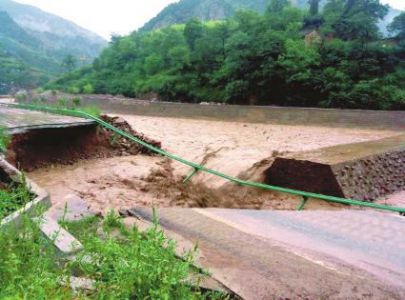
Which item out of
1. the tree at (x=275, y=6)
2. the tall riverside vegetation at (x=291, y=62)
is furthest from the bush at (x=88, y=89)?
the tree at (x=275, y=6)

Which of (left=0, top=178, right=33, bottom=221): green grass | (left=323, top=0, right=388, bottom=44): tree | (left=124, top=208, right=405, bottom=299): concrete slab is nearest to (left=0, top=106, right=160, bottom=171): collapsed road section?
(left=0, top=178, right=33, bottom=221): green grass

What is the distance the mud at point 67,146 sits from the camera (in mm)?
6328

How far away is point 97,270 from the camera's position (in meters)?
2.36

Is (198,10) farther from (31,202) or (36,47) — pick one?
(31,202)

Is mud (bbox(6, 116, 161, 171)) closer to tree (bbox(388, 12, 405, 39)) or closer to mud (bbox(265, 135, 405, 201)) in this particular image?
mud (bbox(265, 135, 405, 201))

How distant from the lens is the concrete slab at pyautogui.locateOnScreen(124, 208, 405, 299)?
213 centimetres

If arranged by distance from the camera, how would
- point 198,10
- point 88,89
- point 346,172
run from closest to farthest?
point 346,172 < point 88,89 < point 198,10

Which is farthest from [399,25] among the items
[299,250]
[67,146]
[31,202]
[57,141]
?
[31,202]

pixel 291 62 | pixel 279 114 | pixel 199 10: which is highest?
pixel 199 10

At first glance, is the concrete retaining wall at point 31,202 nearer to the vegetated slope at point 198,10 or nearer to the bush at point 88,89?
the bush at point 88,89

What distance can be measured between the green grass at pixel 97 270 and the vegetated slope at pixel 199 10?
Result: 2508 inches

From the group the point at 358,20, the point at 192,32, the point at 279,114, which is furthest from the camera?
the point at 192,32

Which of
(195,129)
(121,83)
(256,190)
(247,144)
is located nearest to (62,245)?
(256,190)

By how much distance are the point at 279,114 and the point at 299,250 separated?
1115 centimetres
